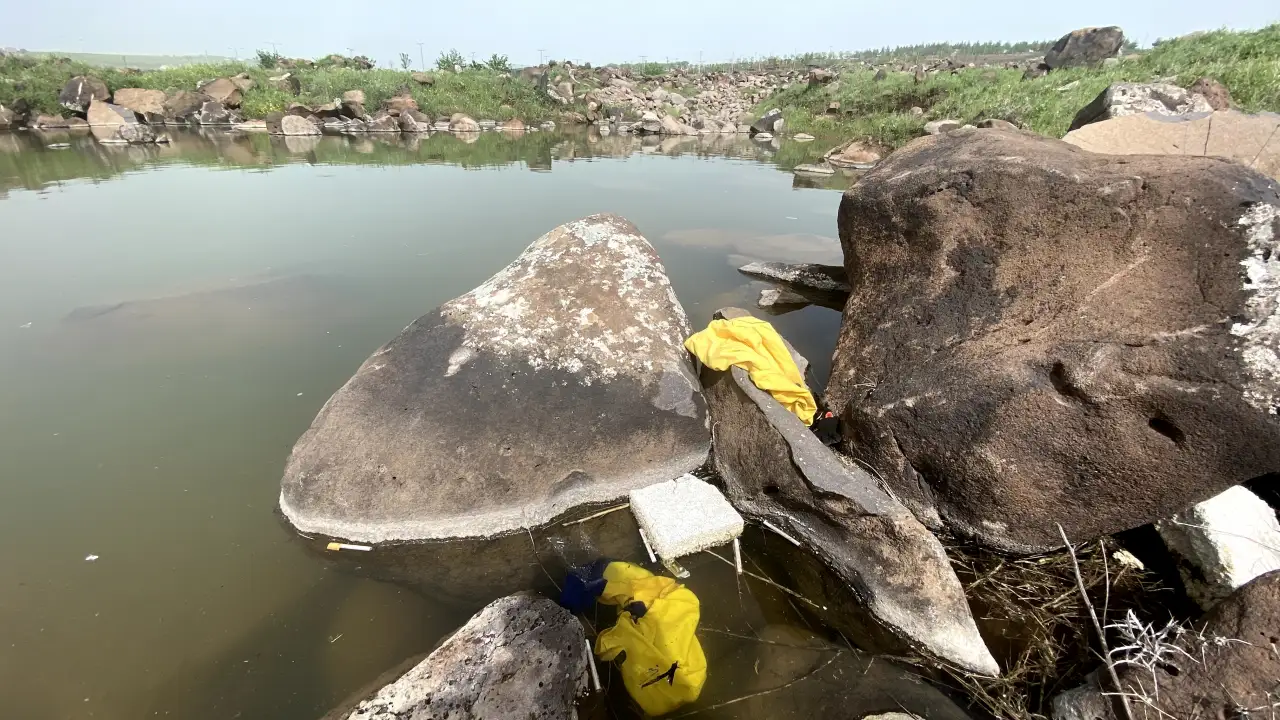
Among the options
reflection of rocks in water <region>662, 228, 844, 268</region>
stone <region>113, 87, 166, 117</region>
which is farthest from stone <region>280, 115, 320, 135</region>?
reflection of rocks in water <region>662, 228, 844, 268</region>

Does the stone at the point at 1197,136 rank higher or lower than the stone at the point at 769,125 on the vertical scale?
lower

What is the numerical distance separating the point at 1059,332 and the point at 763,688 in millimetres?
2225

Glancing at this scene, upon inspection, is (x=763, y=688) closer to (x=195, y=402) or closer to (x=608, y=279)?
(x=608, y=279)

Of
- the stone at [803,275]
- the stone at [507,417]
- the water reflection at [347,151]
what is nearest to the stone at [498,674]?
the stone at [507,417]

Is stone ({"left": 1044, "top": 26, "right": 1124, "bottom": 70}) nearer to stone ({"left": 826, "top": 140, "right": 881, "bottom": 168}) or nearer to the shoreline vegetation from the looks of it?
the shoreline vegetation

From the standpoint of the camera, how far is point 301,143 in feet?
55.2

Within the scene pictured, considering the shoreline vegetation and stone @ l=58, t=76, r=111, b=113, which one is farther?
stone @ l=58, t=76, r=111, b=113

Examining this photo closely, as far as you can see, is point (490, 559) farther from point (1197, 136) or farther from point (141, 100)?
point (141, 100)

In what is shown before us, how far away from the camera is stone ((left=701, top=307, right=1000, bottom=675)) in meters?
2.44

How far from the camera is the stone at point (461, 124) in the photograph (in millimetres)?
21562

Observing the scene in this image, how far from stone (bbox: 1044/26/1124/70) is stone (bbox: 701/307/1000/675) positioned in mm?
25377

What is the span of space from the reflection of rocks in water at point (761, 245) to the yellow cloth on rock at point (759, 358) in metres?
3.71

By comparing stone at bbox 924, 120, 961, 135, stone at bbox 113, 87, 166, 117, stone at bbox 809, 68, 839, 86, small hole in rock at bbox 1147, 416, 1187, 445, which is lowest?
small hole in rock at bbox 1147, 416, 1187, 445

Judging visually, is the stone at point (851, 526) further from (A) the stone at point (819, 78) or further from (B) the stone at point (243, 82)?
(A) the stone at point (819, 78)
